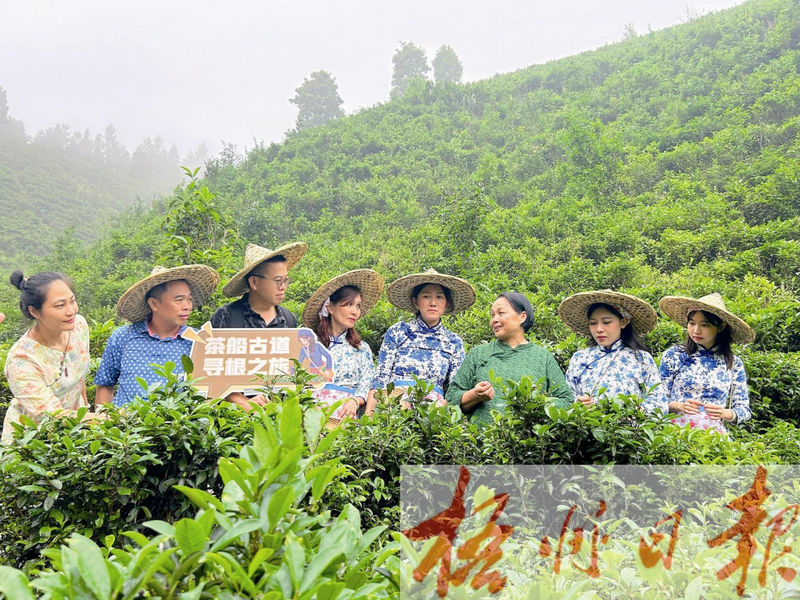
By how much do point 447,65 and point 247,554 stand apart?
39.9m

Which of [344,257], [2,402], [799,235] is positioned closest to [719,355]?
[2,402]

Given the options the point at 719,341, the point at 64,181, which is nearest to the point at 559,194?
the point at 719,341

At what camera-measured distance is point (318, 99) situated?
1363 inches

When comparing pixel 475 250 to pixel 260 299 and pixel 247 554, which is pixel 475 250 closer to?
pixel 260 299

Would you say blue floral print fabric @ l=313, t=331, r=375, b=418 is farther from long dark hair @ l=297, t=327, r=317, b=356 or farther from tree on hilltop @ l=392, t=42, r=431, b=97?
tree on hilltop @ l=392, t=42, r=431, b=97

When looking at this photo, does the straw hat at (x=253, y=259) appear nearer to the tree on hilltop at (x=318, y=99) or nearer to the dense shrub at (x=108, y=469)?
the dense shrub at (x=108, y=469)

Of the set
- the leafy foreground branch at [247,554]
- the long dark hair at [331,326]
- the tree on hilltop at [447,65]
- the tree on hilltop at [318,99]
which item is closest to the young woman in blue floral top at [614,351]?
the long dark hair at [331,326]

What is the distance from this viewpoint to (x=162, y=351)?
276 centimetres

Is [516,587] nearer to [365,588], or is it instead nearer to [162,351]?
[365,588]

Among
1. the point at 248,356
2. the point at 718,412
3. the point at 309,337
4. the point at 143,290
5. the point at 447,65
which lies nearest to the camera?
the point at 248,356

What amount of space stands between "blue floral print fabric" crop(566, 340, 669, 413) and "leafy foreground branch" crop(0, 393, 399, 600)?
7.34 feet

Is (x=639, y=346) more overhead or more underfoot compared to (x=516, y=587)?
more overhead

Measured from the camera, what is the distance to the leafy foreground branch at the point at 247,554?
667mm

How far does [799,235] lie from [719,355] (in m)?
6.18
